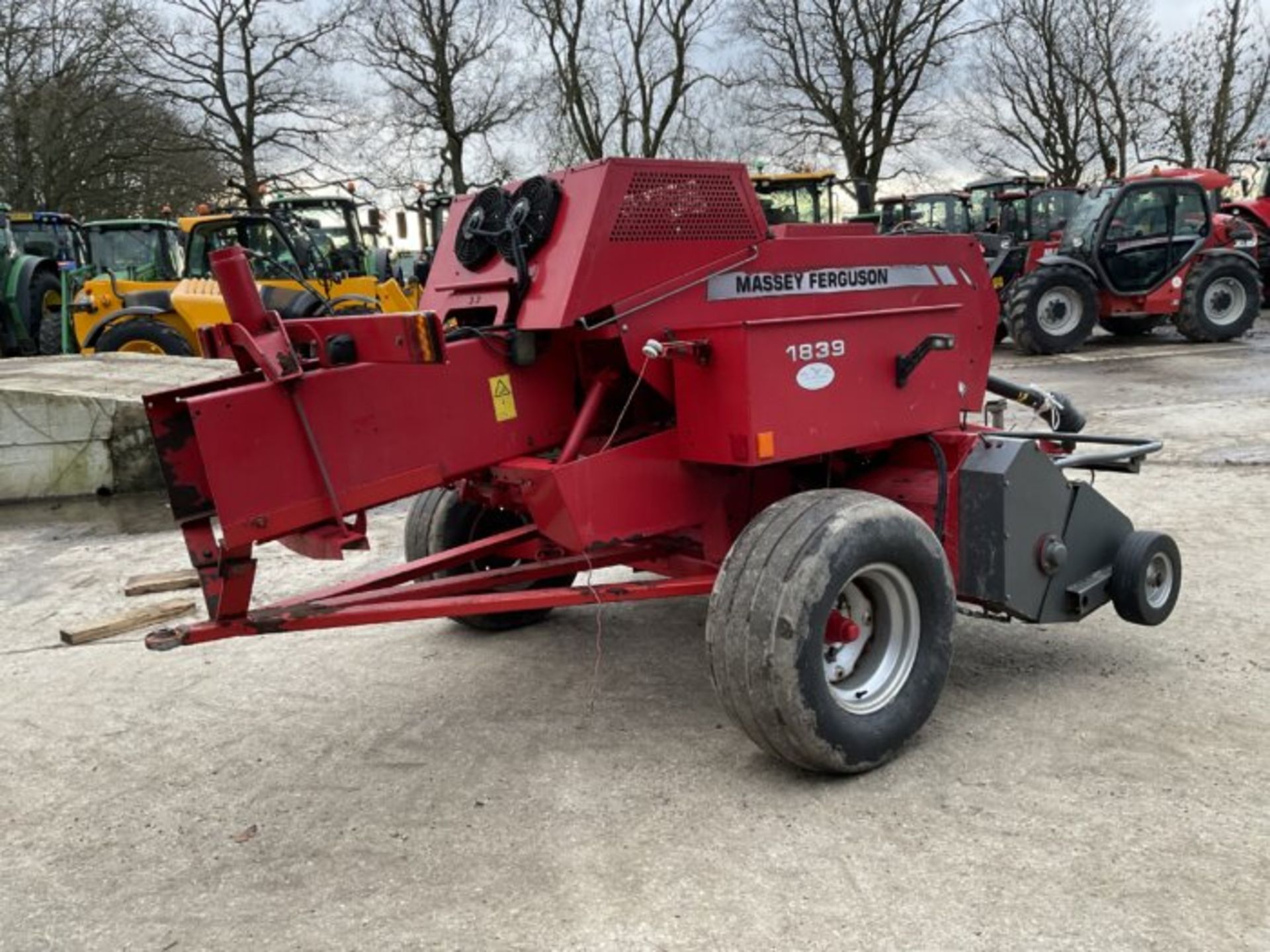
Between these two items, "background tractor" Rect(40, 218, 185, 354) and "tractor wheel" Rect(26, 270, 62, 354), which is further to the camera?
"tractor wheel" Rect(26, 270, 62, 354)

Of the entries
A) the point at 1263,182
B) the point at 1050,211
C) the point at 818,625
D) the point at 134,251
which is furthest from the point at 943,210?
the point at 818,625

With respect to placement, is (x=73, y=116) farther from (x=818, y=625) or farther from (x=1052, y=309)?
(x=818, y=625)

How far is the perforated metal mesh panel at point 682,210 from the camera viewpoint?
3.41 metres

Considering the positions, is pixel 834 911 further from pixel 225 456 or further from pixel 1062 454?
pixel 1062 454

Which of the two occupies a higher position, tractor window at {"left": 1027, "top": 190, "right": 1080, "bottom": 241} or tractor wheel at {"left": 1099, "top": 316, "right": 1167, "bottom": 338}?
tractor window at {"left": 1027, "top": 190, "right": 1080, "bottom": 241}

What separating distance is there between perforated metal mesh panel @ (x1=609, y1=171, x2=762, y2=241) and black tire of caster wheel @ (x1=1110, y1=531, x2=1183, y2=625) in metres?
1.77

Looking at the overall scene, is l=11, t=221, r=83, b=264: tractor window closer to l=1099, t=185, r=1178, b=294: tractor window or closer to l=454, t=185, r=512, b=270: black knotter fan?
l=1099, t=185, r=1178, b=294: tractor window

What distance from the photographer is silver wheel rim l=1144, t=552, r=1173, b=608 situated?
4.06 m

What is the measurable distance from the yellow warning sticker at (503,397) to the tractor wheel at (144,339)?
368 inches

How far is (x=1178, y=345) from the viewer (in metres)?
14.6

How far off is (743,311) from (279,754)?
2.10m

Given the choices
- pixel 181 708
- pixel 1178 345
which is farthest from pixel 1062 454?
pixel 1178 345

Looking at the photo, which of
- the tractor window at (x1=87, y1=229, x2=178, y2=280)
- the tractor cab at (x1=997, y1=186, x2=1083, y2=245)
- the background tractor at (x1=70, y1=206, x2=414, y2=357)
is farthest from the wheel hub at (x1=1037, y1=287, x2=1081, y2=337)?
the tractor window at (x1=87, y1=229, x2=178, y2=280)

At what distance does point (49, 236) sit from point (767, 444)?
18.5 metres
